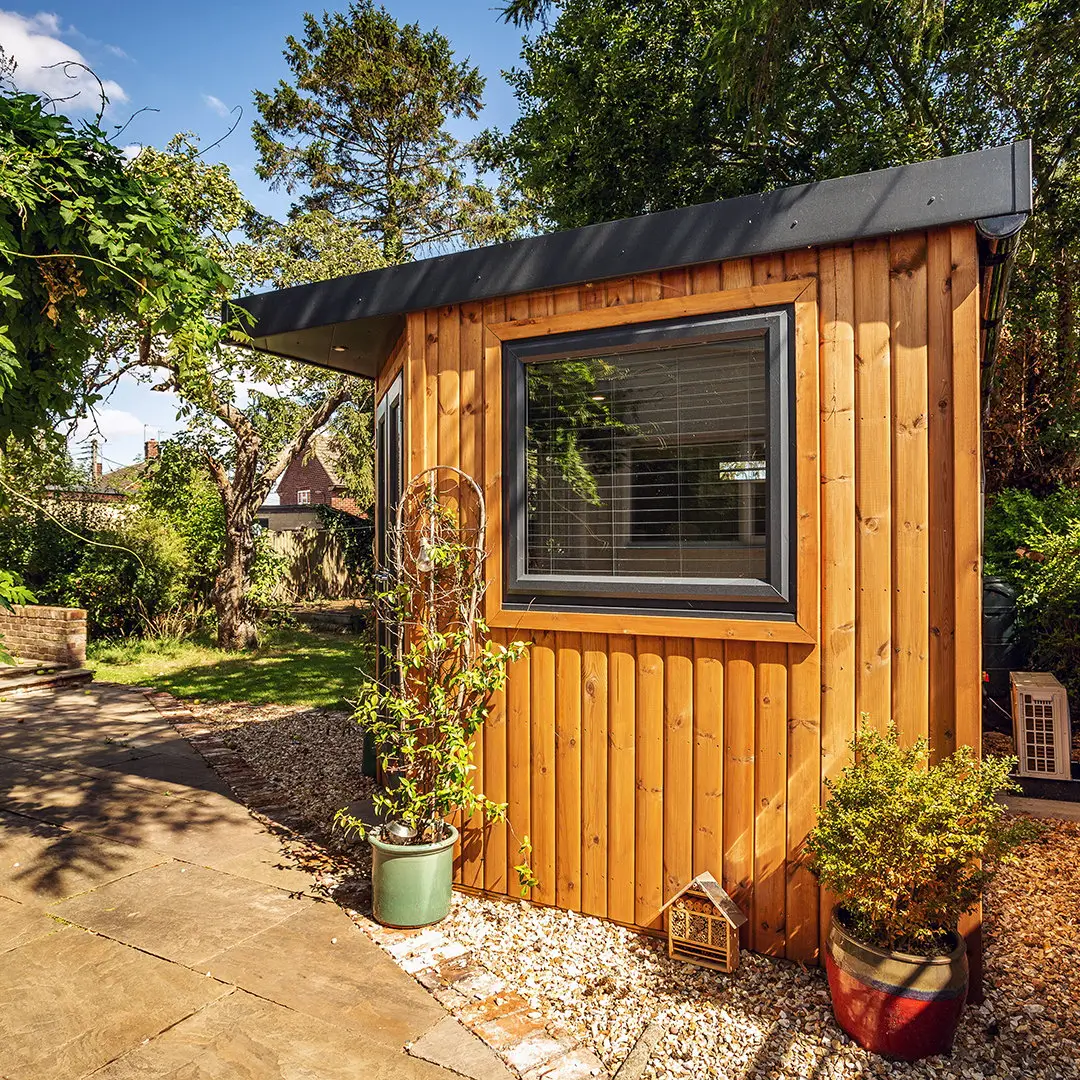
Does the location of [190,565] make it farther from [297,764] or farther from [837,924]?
[837,924]

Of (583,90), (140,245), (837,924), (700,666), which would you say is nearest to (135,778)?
(140,245)

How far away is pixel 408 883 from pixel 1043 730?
11.1ft

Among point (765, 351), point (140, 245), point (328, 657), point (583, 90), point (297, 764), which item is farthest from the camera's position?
point (328, 657)

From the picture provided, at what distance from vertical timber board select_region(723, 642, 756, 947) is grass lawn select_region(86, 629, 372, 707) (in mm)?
4280

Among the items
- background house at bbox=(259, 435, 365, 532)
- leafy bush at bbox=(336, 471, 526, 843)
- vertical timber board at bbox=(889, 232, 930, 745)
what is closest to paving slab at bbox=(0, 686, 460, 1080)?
leafy bush at bbox=(336, 471, 526, 843)

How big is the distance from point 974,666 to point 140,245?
3.62m

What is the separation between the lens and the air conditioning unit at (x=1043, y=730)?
392 centimetres

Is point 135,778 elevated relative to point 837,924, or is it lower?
lower

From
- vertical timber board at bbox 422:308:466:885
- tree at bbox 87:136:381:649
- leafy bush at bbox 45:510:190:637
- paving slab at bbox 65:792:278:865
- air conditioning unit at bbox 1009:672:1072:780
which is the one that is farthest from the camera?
leafy bush at bbox 45:510:190:637

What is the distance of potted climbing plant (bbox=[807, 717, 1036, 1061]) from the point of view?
2.15 meters

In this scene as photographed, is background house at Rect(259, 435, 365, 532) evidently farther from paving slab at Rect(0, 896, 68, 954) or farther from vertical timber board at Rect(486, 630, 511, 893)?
vertical timber board at Rect(486, 630, 511, 893)

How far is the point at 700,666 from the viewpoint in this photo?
2850 millimetres

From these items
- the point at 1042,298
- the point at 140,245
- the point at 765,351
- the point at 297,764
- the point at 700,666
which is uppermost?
the point at 1042,298

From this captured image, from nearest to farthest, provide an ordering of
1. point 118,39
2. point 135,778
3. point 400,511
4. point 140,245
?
point 140,245 → point 400,511 → point 135,778 → point 118,39
